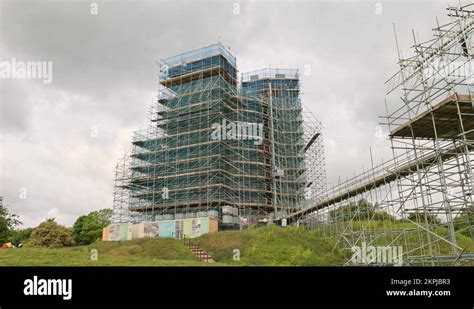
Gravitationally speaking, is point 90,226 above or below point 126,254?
above

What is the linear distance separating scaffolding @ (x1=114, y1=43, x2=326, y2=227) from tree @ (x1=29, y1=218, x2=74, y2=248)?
5.47m

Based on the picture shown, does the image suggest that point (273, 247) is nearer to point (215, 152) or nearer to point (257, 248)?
point (257, 248)

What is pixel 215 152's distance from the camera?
A: 37.2 m

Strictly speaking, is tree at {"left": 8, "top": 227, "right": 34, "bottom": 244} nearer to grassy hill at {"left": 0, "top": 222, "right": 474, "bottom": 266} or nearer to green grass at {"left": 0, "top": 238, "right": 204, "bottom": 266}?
green grass at {"left": 0, "top": 238, "right": 204, "bottom": 266}

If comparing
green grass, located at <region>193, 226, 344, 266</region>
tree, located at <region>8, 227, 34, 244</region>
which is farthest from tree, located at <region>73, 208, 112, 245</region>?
green grass, located at <region>193, 226, 344, 266</region>

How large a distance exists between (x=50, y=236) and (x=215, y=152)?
18332 millimetres

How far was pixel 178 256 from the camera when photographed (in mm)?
24844

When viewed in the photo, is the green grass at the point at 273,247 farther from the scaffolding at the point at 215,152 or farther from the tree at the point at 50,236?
the tree at the point at 50,236

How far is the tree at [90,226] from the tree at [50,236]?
10.8 meters

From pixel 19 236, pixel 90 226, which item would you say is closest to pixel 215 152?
pixel 90 226

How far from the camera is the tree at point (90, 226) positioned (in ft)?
159

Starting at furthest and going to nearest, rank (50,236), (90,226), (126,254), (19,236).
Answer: (19,236) < (90,226) < (50,236) < (126,254)

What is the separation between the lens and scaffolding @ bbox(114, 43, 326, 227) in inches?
1452
